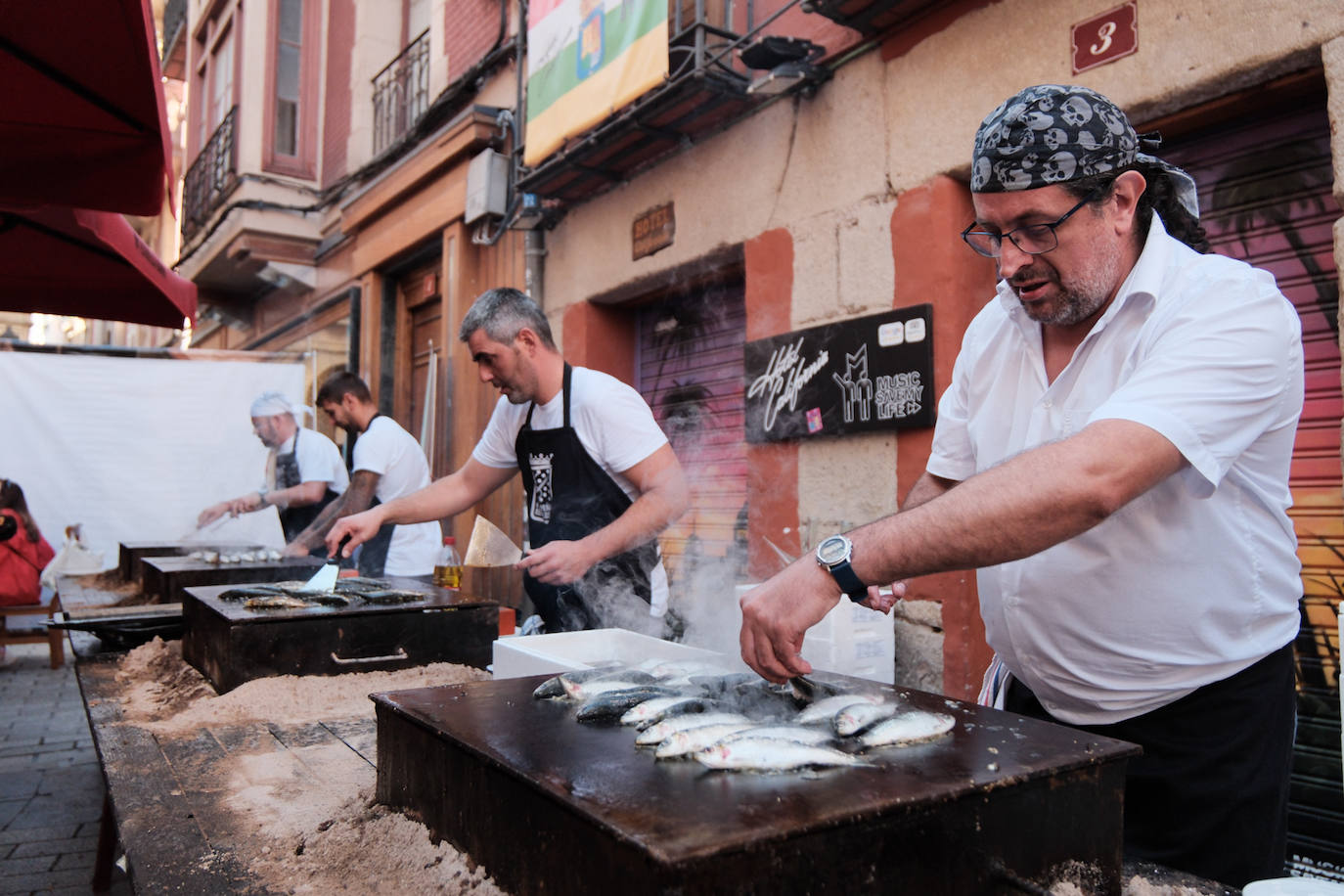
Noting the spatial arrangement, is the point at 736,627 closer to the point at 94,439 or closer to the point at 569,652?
the point at 569,652

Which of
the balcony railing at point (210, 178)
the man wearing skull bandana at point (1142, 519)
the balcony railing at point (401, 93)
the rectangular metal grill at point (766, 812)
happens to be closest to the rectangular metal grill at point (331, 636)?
the rectangular metal grill at point (766, 812)

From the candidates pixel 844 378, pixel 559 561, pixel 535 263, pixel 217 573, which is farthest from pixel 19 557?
pixel 844 378

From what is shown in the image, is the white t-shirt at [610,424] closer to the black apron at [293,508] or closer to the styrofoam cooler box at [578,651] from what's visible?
the styrofoam cooler box at [578,651]

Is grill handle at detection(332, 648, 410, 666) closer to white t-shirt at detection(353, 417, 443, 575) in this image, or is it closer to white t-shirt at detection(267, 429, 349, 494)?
white t-shirt at detection(353, 417, 443, 575)

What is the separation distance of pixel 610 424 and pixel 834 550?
214cm

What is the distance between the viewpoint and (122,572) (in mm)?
6496

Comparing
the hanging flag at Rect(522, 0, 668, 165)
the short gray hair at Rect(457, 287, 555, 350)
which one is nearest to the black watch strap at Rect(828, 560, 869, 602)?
the short gray hair at Rect(457, 287, 555, 350)

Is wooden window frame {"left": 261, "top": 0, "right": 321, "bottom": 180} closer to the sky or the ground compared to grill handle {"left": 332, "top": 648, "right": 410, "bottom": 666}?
closer to the sky

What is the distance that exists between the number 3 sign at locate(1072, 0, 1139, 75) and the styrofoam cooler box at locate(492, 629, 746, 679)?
10.2 ft

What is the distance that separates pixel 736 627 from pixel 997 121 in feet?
6.96

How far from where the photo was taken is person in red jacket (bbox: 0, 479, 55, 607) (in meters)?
7.70

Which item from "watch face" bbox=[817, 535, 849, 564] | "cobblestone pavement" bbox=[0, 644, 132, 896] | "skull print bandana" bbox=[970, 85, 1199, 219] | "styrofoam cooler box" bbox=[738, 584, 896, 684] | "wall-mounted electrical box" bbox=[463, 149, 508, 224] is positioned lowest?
"cobblestone pavement" bbox=[0, 644, 132, 896]

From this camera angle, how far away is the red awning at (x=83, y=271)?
4.29 m

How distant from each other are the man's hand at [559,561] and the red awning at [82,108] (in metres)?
2.16
